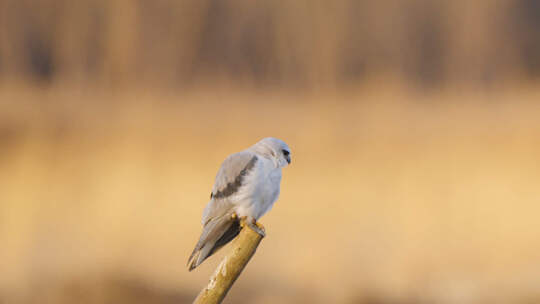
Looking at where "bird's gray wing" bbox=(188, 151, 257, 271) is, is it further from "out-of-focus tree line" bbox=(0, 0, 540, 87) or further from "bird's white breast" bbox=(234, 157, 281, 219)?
"out-of-focus tree line" bbox=(0, 0, 540, 87)

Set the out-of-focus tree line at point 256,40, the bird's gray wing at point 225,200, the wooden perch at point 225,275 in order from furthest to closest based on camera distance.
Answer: the out-of-focus tree line at point 256,40 → the bird's gray wing at point 225,200 → the wooden perch at point 225,275

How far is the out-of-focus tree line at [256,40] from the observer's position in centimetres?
397

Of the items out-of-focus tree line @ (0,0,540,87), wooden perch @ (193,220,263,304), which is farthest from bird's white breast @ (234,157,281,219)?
out-of-focus tree line @ (0,0,540,87)

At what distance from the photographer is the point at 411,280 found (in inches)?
169

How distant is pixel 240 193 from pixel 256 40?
3.41m

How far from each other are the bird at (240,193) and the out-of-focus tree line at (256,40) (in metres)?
3.37

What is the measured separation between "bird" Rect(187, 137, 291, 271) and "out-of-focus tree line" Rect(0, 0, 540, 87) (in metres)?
3.37

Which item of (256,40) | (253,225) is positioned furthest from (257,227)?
(256,40)

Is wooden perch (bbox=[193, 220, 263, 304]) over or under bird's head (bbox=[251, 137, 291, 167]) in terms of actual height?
under

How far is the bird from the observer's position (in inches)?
28.5

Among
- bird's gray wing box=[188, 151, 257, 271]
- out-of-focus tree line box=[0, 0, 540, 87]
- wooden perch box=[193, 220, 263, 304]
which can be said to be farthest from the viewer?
out-of-focus tree line box=[0, 0, 540, 87]

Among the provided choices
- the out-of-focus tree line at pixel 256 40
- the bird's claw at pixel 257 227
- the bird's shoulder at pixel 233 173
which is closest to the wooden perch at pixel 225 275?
the bird's claw at pixel 257 227

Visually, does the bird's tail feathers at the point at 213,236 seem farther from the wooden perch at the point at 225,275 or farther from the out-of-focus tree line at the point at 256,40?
the out-of-focus tree line at the point at 256,40

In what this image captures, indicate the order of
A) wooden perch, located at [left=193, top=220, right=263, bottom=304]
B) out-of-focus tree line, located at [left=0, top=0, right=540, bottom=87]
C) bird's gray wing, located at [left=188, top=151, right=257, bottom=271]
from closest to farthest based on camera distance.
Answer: wooden perch, located at [left=193, top=220, right=263, bottom=304]
bird's gray wing, located at [left=188, top=151, right=257, bottom=271]
out-of-focus tree line, located at [left=0, top=0, right=540, bottom=87]
